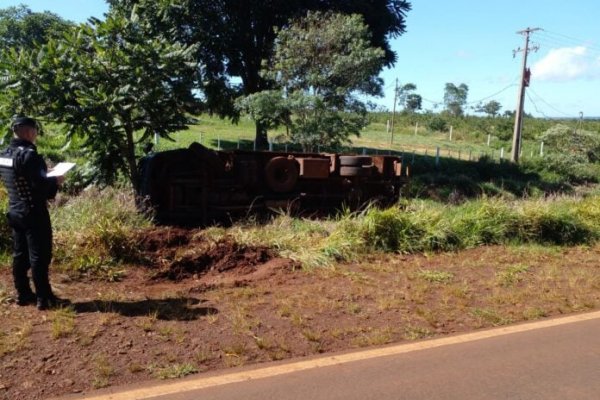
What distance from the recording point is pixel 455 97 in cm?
10350

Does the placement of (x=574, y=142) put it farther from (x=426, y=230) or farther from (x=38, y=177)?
(x=38, y=177)

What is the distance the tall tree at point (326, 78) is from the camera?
1633 centimetres

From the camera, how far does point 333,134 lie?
Result: 16.7m

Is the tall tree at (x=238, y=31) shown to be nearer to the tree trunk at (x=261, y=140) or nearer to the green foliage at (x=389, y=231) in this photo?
the tree trunk at (x=261, y=140)

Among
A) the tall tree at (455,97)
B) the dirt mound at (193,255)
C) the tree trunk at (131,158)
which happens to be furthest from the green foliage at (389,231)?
the tall tree at (455,97)

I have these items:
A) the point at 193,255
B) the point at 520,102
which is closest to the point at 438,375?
the point at 193,255

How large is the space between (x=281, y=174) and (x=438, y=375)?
727cm

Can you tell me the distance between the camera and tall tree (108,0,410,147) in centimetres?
2062

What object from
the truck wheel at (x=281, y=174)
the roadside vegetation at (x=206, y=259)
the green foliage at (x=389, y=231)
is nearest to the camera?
the roadside vegetation at (x=206, y=259)

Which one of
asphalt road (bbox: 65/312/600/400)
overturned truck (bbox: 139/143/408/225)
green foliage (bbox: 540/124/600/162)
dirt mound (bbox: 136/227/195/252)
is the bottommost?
asphalt road (bbox: 65/312/600/400)

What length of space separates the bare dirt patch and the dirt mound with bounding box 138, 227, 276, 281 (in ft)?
0.06

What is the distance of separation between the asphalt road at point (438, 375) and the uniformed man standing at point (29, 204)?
1933mm

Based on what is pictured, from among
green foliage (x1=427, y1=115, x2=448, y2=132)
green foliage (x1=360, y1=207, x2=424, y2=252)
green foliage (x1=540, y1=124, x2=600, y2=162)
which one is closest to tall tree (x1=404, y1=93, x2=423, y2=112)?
green foliage (x1=427, y1=115, x2=448, y2=132)

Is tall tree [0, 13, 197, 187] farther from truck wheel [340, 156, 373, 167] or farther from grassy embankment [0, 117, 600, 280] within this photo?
truck wheel [340, 156, 373, 167]
